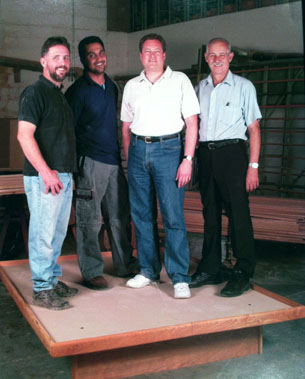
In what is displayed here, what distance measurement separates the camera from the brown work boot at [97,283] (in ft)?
11.8

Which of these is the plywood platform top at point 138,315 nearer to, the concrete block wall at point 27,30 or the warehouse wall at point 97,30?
the concrete block wall at point 27,30

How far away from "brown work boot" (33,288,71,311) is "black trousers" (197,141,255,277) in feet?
3.76

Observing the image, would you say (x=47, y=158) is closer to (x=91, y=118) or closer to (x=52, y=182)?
(x=52, y=182)

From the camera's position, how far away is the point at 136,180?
3.44 m

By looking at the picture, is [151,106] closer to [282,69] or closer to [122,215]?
[122,215]

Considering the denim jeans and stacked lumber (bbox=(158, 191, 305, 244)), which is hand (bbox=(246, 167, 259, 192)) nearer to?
the denim jeans

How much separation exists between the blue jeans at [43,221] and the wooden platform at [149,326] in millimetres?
228

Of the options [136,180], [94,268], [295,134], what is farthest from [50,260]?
[295,134]

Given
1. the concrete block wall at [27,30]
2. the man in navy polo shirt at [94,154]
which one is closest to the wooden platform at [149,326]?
the man in navy polo shirt at [94,154]

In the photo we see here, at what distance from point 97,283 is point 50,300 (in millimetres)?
526

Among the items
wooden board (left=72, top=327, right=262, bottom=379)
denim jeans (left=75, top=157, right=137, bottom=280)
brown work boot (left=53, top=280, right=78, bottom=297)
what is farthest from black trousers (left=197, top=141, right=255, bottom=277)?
brown work boot (left=53, top=280, right=78, bottom=297)

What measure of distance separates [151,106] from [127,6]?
29.1 ft

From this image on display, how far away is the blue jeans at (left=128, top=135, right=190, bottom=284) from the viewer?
3312 millimetres

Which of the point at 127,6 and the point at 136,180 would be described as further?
the point at 127,6
